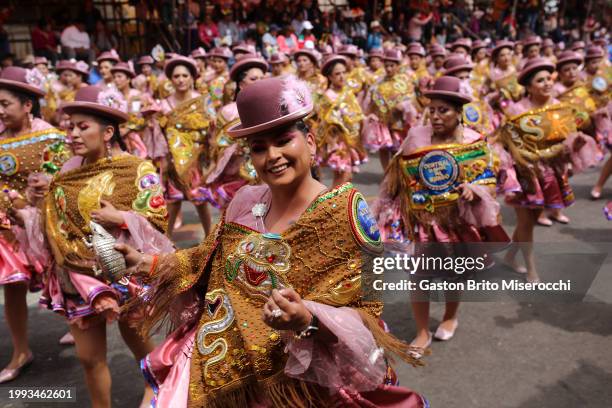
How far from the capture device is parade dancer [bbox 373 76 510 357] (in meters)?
4.50

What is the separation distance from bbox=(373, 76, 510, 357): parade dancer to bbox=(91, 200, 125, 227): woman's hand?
2155 mm

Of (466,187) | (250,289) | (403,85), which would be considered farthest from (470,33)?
(250,289)

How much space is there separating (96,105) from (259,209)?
5.27ft

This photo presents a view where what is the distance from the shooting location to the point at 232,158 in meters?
5.98

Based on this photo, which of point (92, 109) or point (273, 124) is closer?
point (273, 124)

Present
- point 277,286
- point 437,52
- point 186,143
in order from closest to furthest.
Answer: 1. point 277,286
2. point 186,143
3. point 437,52

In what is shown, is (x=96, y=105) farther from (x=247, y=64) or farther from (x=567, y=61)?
(x=567, y=61)

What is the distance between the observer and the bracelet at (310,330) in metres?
2.04

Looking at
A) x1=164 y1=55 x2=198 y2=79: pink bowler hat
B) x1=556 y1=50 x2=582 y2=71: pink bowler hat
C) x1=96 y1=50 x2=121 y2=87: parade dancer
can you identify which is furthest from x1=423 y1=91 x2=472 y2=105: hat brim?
x1=96 y1=50 x2=121 y2=87: parade dancer

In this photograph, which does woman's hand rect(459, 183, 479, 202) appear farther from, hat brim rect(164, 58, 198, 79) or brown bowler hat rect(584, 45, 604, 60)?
brown bowler hat rect(584, 45, 604, 60)

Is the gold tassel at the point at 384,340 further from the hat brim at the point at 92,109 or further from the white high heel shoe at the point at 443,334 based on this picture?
the white high heel shoe at the point at 443,334

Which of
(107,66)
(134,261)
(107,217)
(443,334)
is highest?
(134,261)

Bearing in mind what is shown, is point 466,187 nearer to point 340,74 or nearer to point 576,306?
point 576,306

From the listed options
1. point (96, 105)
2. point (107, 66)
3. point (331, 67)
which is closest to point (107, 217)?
point (96, 105)
